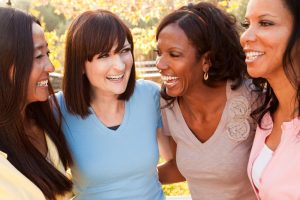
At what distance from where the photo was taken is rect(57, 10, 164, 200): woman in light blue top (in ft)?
8.16

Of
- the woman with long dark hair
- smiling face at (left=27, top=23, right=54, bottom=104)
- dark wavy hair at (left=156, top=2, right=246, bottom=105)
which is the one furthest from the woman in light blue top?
the woman with long dark hair

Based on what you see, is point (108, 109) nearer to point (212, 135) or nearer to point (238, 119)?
point (212, 135)

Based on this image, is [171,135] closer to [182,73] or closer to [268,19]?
[182,73]

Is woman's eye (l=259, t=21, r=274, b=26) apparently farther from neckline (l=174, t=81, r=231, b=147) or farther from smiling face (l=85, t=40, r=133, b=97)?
smiling face (l=85, t=40, r=133, b=97)

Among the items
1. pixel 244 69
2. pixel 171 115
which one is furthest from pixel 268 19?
pixel 171 115

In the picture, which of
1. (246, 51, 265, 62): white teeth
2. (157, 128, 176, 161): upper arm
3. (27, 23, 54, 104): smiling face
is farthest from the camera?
(157, 128, 176, 161): upper arm

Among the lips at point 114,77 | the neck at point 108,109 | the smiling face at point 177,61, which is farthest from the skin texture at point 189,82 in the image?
the neck at point 108,109

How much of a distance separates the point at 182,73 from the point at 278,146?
2.42ft

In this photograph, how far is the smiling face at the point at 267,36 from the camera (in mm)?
2016

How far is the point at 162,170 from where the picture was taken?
3.00 metres

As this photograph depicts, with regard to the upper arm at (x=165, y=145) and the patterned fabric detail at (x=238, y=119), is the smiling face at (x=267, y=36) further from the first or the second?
the upper arm at (x=165, y=145)

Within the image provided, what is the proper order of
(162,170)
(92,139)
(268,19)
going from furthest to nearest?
(162,170) < (92,139) < (268,19)

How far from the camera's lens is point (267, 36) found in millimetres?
2039

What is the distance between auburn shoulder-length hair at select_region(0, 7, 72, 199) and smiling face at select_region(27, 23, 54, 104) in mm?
46
